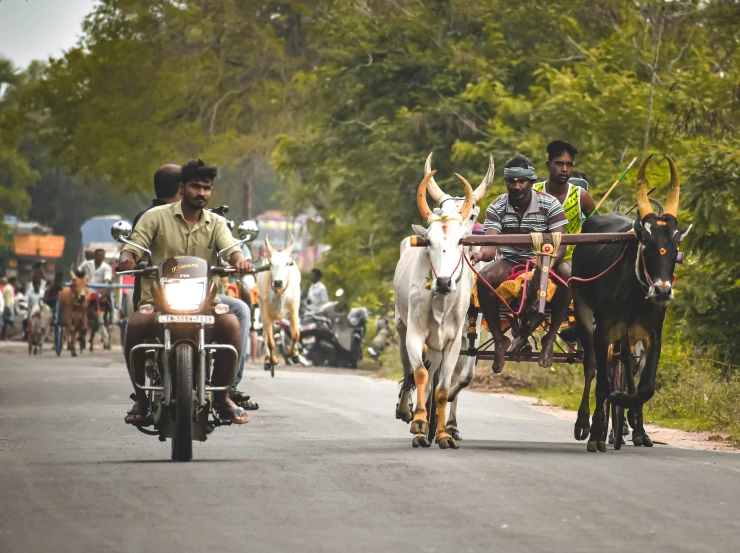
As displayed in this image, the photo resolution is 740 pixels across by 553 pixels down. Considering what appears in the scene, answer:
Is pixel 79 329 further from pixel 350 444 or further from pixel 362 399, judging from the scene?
pixel 350 444

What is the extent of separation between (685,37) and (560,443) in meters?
18.2

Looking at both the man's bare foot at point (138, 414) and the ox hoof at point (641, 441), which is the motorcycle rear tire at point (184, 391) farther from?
the ox hoof at point (641, 441)

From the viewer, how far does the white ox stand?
25.7 metres

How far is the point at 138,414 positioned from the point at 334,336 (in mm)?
20521

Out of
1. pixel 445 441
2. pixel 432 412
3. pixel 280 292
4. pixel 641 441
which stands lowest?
pixel 641 441

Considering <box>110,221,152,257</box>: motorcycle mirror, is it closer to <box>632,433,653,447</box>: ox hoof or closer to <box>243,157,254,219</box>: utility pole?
<box>632,433,653,447</box>: ox hoof

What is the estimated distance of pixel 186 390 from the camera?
34.2ft

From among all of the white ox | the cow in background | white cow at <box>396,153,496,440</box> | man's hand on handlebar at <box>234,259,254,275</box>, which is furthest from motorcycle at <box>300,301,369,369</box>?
man's hand on handlebar at <box>234,259,254,275</box>

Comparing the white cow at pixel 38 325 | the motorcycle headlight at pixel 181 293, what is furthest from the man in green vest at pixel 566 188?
the white cow at pixel 38 325

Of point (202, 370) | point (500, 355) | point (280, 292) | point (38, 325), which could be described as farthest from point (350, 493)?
point (38, 325)

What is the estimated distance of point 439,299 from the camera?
500 inches

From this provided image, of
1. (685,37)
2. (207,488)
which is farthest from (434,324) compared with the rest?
(685,37)

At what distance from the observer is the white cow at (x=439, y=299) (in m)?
12.3

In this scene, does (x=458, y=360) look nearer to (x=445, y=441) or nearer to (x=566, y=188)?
(x=445, y=441)
